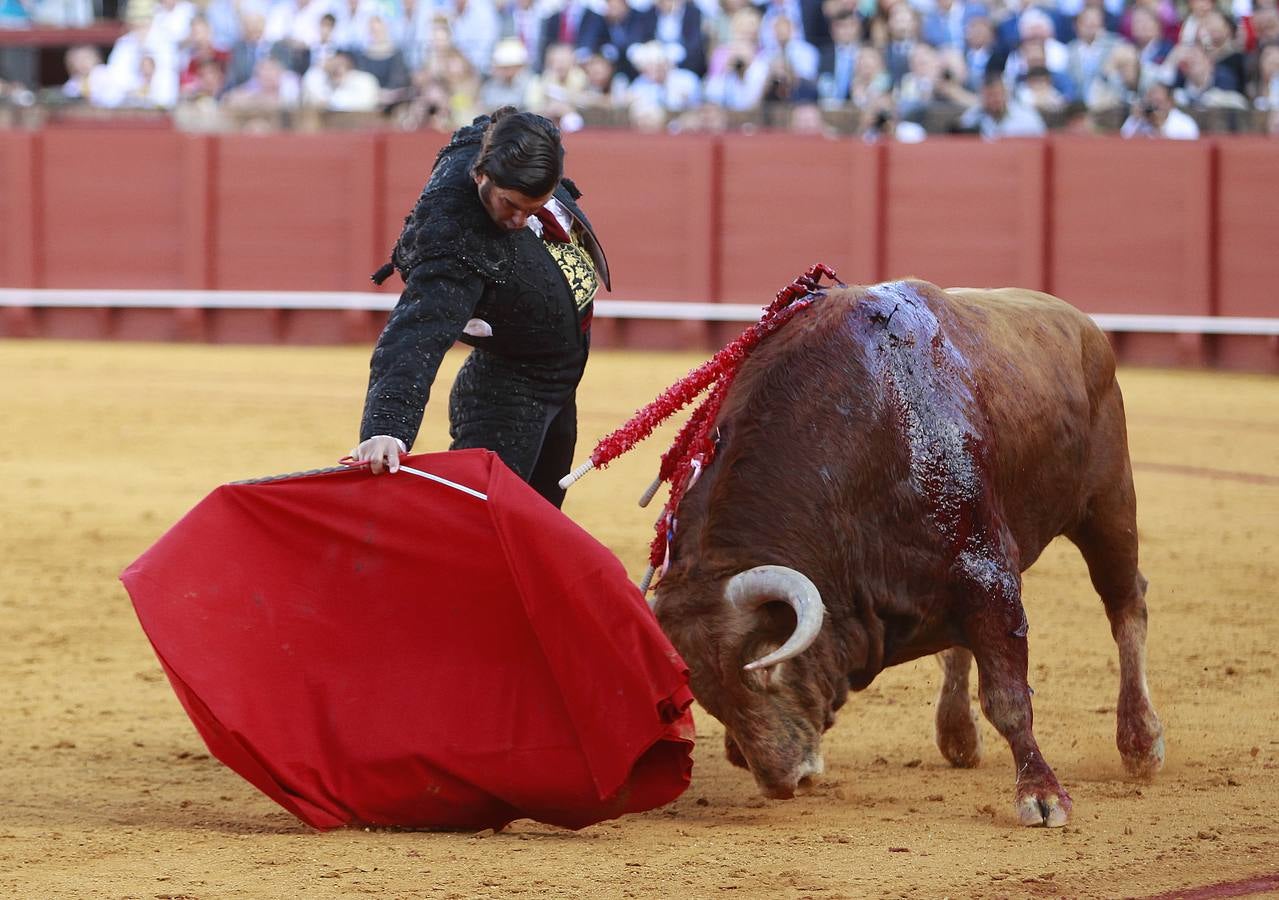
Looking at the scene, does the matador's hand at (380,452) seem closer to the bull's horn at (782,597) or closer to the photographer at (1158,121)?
the bull's horn at (782,597)

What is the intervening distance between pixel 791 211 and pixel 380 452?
9009 mm

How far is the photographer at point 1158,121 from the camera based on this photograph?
36.0 feet

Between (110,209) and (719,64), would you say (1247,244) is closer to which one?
(719,64)

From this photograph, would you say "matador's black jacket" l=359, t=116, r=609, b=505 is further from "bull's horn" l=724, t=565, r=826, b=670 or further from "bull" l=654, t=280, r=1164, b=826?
"bull's horn" l=724, t=565, r=826, b=670

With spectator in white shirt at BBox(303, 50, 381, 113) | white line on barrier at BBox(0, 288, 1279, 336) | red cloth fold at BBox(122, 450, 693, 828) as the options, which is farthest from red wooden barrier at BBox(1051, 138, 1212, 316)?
red cloth fold at BBox(122, 450, 693, 828)

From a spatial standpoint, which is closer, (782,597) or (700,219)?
(782,597)

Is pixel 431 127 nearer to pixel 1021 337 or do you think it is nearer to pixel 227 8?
pixel 227 8

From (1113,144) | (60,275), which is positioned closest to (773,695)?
(1113,144)

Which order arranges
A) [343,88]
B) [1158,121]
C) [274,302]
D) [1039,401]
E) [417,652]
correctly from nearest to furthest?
1. [417,652]
2. [1039,401]
3. [1158,121]
4. [343,88]
5. [274,302]

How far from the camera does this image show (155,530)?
6.59m

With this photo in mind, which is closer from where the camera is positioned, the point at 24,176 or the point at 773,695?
the point at 773,695

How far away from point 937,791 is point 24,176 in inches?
427

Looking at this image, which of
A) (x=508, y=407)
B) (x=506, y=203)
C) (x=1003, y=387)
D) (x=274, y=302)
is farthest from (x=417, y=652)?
(x=274, y=302)

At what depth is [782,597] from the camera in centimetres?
323
